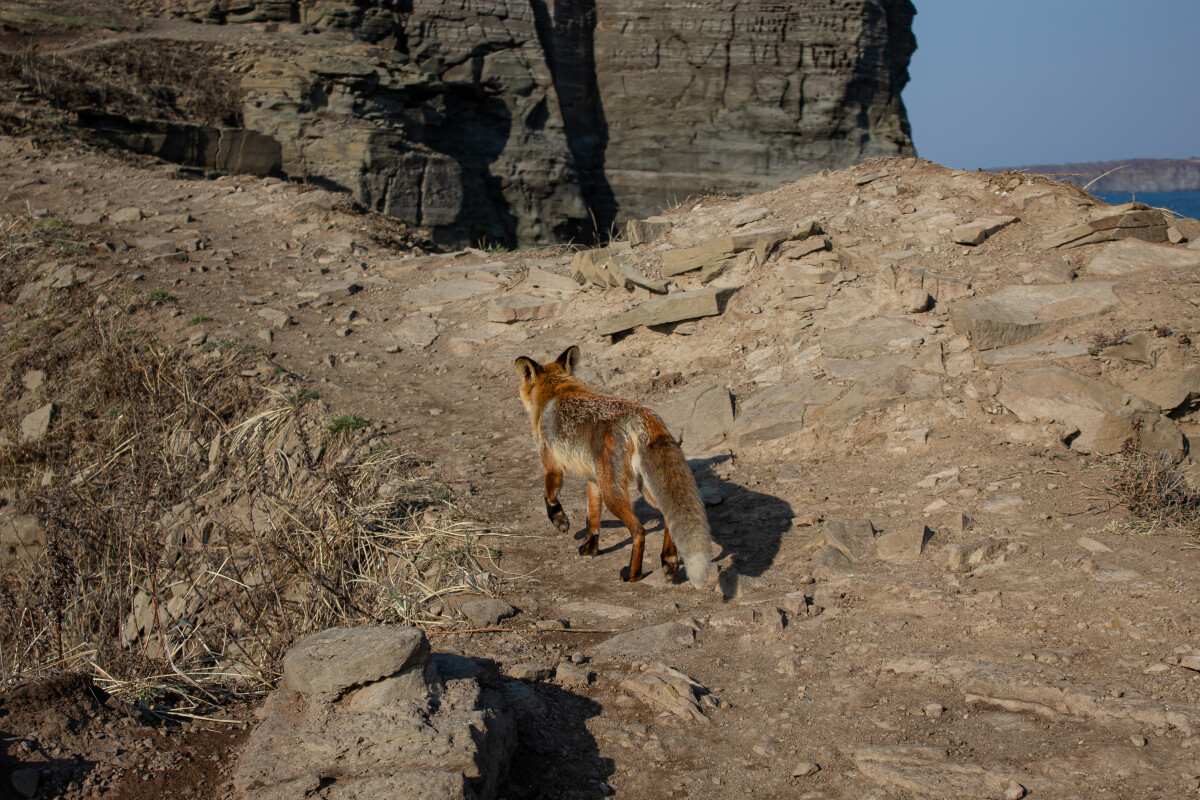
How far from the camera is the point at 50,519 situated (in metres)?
6.12

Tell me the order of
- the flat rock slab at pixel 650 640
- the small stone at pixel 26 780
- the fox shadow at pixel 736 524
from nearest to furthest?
the small stone at pixel 26 780
the flat rock slab at pixel 650 640
the fox shadow at pixel 736 524

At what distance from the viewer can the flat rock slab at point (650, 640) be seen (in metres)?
3.71

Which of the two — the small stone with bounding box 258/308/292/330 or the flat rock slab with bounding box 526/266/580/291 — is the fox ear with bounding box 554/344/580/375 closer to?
the flat rock slab with bounding box 526/266/580/291

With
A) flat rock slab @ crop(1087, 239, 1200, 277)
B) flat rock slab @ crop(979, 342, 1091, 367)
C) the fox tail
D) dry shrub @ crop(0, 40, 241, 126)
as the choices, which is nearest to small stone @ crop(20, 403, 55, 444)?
the fox tail

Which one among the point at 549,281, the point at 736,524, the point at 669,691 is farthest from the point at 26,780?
the point at 549,281

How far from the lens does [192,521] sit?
6.49 metres

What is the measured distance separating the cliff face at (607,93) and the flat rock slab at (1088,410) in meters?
19.4

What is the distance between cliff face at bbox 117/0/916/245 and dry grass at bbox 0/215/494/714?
15.1 m

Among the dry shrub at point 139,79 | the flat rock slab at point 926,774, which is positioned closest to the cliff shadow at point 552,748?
the flat rock slab at point 926,774

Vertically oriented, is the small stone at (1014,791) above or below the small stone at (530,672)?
above

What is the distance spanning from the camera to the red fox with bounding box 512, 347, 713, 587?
4.10m

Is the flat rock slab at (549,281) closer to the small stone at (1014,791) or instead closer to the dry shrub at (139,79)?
the small stone at (1014,791)

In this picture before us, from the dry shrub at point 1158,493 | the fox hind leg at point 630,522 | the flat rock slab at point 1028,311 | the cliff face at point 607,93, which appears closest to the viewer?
the dry shrub at point 1158,493

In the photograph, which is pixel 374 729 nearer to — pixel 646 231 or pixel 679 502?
pixel 679 502
